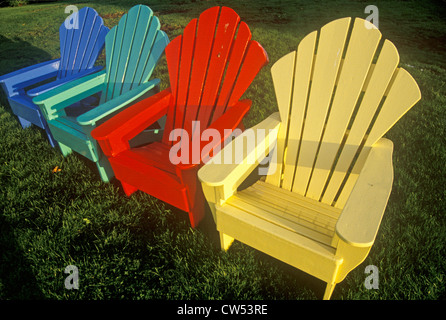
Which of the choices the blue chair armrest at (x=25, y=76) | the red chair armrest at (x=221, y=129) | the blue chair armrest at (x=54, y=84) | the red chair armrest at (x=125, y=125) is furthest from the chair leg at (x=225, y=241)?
the blue chair armrest at (x=25, y=76)

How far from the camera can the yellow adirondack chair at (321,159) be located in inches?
49.9

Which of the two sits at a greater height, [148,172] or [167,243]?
[148,172]

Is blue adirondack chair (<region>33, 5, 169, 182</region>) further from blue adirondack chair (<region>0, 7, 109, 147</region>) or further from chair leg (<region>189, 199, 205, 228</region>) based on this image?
chair leg (<region>189, 199, 205, 228</region>)

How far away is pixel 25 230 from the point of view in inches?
85.0

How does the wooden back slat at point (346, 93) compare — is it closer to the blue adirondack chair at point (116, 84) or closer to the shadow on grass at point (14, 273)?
the blue adirondack chair at point (116, 84)

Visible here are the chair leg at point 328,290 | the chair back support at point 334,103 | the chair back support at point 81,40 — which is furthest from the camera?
the chair back support at point 81,40

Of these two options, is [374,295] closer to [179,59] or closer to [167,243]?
[167,243]

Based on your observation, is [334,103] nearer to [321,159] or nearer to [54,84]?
[321,159]

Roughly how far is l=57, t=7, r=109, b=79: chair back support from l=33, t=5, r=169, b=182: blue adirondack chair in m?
0.26

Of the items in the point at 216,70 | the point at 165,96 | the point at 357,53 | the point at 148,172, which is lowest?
the point at 148,172

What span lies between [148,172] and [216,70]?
3.24ft

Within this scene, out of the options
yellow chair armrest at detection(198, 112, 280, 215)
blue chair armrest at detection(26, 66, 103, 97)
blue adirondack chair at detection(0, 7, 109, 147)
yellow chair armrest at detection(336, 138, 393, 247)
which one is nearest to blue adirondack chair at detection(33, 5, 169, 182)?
blue chair armrest at detection(26, 66, 103, 97)

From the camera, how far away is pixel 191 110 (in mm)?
2311
